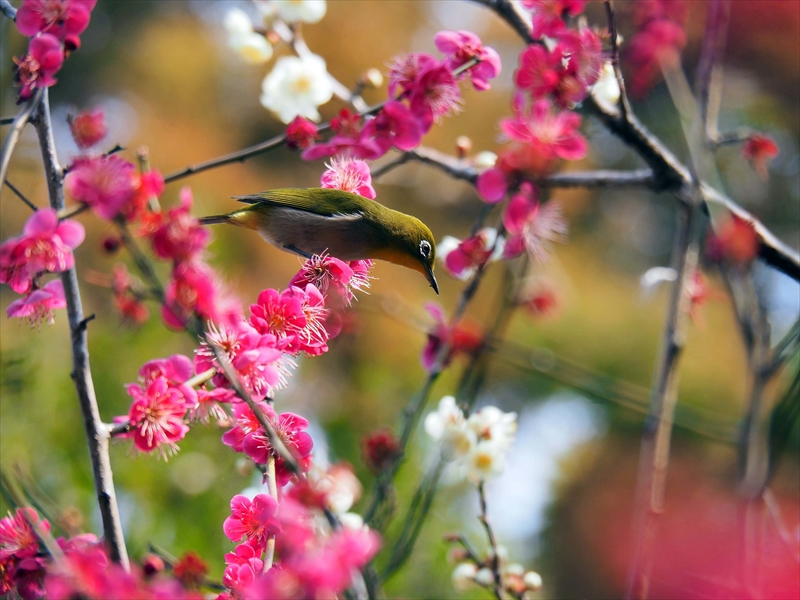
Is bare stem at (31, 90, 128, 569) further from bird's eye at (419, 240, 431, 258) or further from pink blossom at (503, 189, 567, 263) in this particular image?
bird's eye at (419, 240, 431, 258)

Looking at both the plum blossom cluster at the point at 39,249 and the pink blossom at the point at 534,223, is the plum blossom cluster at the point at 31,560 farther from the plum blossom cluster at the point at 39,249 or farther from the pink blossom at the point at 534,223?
the pink blossom at the point at 534,223

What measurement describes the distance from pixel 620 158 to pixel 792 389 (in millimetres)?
9277

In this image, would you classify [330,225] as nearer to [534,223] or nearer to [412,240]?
[412,240]

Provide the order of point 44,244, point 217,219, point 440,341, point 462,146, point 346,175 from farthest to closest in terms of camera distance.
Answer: point 462,146 → point 217,219 → point 440,341 → point 346,175 → point 44,244

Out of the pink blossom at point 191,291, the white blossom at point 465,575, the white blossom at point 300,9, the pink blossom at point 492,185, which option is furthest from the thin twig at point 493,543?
the white blossom at point 300,9

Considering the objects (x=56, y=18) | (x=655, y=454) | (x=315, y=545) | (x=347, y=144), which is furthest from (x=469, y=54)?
(x=315, y=545)

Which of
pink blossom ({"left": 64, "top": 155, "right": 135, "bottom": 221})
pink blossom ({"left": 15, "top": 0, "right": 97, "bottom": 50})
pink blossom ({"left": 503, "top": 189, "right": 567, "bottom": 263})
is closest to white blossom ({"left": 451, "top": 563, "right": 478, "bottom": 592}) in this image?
pink blossom ({"left": 503, "top": 189, "right": 567, "bottom": 263})

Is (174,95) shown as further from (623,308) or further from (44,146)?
(44,146)

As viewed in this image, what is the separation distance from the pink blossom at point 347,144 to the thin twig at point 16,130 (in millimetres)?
545

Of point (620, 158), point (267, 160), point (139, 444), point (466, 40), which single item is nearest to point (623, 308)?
point (620, 158)

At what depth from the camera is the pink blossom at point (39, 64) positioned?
1035 millimetres

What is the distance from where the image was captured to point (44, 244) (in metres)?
0.91

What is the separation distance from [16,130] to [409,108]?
745 millimetres

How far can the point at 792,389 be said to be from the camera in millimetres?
1024
